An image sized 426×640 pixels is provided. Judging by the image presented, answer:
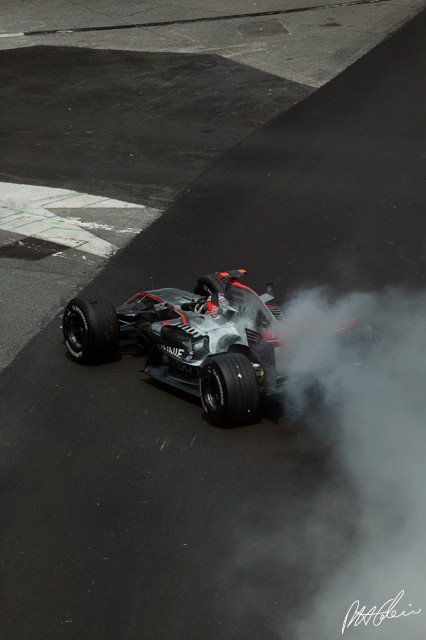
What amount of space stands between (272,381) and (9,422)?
2664 millimetres

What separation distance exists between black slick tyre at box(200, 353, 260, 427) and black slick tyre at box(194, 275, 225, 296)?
2.18 meters

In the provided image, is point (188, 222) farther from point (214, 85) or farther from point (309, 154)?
point (214, 85)

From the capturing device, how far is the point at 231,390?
9.26m

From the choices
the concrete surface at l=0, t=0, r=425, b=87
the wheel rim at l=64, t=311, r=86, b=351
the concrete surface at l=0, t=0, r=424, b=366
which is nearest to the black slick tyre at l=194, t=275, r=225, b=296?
the wheel rim at l=64, t=311, r=86, b=351

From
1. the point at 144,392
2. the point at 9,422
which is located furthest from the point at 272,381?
the point at 9,422

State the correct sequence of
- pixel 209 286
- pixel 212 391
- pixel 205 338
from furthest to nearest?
pixel 209 286 → pixel 205 338 → pixel 212 391

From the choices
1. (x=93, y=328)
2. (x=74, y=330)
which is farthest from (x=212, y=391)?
(x=74, y=330)

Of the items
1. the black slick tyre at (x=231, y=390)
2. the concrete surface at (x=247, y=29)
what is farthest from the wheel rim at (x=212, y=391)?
the concrete surface at (x=247, y=29)

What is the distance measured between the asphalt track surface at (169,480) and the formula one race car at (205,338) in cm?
24

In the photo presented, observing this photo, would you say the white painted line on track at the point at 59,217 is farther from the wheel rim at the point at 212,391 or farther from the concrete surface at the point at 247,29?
the concrete surface at the point at 247,29

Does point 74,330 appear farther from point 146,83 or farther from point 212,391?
point 146,83

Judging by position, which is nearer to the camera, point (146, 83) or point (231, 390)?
point (231, 390)

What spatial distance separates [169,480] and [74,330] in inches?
117

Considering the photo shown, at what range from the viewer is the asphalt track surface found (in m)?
7.14
